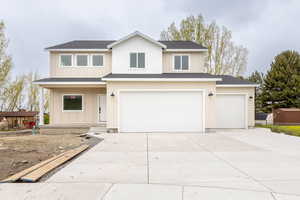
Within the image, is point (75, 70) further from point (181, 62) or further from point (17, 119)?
point (181, 62)

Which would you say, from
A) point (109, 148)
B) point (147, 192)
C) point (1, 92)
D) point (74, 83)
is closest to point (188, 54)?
point (74, 83)

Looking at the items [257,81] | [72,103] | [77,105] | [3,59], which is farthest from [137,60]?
[257,81]

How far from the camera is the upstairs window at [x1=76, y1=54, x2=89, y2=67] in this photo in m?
14.3

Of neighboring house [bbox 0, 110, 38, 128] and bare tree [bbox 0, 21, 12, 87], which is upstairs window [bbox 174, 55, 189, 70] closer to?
neighboring house [bbox 0, 110, 38, 128]

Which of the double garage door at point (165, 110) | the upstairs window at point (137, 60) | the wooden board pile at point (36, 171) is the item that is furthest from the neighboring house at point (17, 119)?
the wooden board pile at point (36, 171)

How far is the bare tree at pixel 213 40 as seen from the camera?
22.1 m

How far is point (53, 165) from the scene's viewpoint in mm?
4891

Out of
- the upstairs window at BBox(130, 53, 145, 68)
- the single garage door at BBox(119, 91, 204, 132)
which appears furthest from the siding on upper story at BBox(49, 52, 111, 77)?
the single garage door at BBox(119, 91, 204, 132)

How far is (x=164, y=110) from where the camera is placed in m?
11.4

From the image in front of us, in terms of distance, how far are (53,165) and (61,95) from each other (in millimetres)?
10537

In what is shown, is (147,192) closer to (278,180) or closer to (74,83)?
(278,180)

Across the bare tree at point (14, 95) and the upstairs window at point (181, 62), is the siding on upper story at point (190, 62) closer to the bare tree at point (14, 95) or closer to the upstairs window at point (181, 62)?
the upstairs window at point (181, 62)

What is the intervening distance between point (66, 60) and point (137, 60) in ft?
18.5

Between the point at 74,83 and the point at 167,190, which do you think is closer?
the point at 167,190
